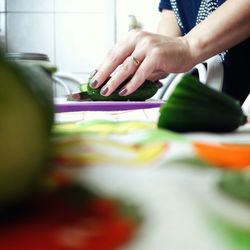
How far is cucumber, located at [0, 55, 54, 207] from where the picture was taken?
12cm

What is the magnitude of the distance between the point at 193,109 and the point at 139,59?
590 mm

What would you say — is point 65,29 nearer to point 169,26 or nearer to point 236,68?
point 169,26

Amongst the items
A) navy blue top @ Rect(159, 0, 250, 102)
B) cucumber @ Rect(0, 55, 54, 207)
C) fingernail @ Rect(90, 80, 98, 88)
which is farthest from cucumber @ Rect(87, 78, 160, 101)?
cucumber @ Rect(0, 55, 54, 207)

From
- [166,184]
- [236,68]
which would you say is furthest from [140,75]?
[166,184]

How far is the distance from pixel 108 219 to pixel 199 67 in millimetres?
977

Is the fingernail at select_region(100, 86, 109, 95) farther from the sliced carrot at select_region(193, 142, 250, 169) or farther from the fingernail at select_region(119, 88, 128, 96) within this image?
the sliced carrot at select_region(193, 142, 250, 169)

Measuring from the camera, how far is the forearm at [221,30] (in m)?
0.86

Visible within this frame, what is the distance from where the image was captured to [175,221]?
133 millimetres

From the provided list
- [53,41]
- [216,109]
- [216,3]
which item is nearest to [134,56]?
[216,3]

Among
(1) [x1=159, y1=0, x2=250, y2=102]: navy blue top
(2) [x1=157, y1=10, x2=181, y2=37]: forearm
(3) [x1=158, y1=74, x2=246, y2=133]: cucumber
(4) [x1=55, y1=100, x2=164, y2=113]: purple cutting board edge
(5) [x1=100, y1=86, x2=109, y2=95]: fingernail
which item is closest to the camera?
(3) [x1=158, y1=74, x2=246, y2=133]: cucumber

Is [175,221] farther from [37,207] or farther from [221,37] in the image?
[221,37]

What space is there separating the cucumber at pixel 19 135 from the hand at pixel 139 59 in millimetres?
684

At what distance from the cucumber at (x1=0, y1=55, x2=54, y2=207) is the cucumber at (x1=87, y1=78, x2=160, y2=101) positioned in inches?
27.0

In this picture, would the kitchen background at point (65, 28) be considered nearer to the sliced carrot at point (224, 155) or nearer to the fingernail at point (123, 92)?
the fingernail at point (123, 92)
